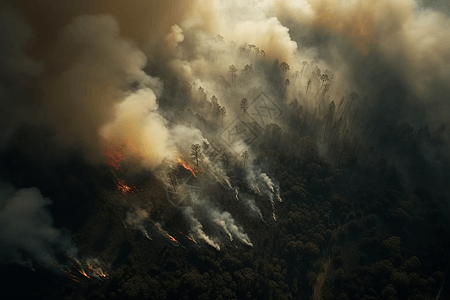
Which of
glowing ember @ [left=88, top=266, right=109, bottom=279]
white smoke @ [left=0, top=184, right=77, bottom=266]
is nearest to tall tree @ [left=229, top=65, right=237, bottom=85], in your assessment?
white smoke @ [left=0, top=184, right=77, bottom=266]

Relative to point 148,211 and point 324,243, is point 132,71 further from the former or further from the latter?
point 324,243

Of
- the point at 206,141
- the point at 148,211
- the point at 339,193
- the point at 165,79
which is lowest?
the point at 148,211

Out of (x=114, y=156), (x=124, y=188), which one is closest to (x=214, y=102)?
(x=114, y=156)

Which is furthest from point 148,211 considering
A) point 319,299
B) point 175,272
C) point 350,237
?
point 350,237

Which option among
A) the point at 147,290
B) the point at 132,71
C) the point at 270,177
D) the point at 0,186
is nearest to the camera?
the point at 147,290

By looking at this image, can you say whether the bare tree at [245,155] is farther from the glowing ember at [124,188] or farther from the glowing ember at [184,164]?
the glowing ember at [124,188]

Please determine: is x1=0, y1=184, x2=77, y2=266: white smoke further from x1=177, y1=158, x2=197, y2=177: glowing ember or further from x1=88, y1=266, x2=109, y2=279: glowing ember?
x1=177, y1=158, x2=197, y2=177: glowing ember
